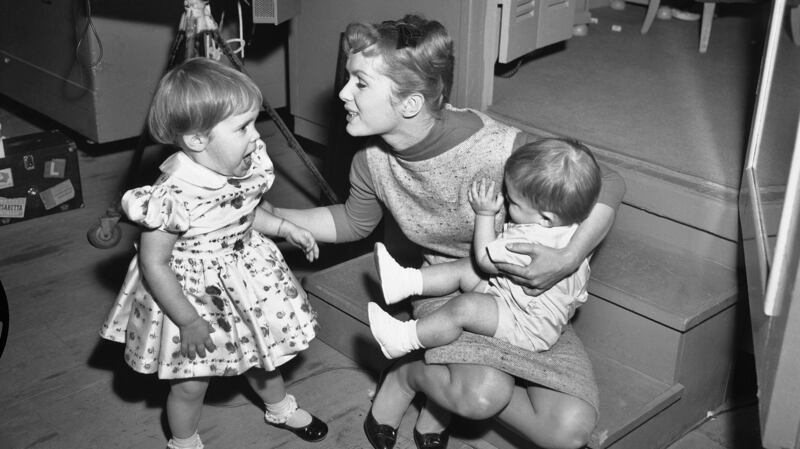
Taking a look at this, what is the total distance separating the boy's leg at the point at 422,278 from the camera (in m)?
2.21

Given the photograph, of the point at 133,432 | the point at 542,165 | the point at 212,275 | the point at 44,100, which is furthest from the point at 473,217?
the point at 44,100

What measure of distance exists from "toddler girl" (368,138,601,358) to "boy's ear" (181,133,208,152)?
479mm

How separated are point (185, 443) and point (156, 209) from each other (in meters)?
0.63

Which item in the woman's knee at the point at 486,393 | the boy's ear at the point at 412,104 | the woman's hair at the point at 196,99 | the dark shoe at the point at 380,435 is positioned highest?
the woman's hair at the point at 196,99

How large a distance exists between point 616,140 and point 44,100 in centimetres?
265

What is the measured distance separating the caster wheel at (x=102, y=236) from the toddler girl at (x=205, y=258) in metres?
1.08

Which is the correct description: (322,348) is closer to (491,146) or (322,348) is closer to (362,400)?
(362,400)

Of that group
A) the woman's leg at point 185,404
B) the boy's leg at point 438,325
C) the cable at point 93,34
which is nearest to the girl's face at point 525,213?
the boy's leg at point 438,325

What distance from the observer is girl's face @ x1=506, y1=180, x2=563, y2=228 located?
82.0 inches

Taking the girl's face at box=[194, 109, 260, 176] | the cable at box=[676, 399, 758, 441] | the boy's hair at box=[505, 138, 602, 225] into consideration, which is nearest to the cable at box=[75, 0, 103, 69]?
the girl's face at box=[194, 109, 260, 176]

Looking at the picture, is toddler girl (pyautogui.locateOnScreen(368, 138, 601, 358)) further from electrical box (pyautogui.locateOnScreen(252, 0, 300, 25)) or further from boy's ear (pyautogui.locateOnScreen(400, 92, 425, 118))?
electrical box (pyautogui.locateOnScreen(252, 0, 300, 25))

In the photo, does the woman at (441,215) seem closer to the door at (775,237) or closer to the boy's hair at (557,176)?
the boy's hair at (557,176)

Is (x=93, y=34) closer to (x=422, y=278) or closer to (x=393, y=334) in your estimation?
(x=422, y=278)

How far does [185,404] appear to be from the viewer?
7.20 ft
